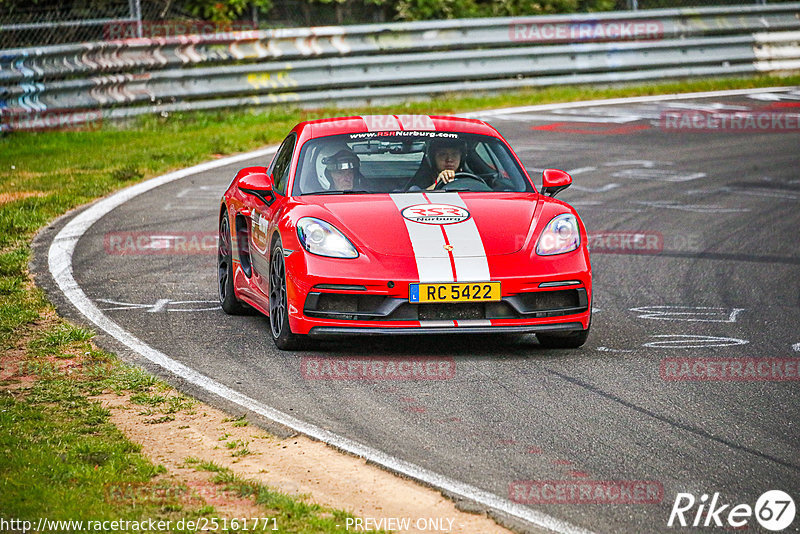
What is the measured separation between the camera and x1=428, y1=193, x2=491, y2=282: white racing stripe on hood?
272 inches

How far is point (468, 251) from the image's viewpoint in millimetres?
7043

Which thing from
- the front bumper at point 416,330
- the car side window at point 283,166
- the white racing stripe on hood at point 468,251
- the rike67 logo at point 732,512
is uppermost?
the car side window at point 283,166

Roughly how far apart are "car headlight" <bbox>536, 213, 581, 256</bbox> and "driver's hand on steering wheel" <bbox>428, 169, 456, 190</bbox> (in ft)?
3.07

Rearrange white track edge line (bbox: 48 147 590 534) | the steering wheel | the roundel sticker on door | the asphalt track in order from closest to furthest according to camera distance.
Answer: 1. white track edge line (bbox: 48 147 590 534)
2. the asphalt track
3. the roundel sticker on door
4. the steering wheel

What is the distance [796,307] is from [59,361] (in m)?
5.04

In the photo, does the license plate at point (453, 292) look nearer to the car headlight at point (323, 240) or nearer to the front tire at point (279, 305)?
the car headlight at point (323, 240)

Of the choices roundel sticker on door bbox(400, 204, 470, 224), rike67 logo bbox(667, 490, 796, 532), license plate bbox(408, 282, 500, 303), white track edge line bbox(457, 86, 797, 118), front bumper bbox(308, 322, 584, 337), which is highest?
roundel sticker on door bbox(400, 204, 470, 224)

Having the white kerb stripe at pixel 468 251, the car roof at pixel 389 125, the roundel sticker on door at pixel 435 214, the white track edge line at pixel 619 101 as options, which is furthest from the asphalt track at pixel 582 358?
the white track edge line at pixel 619 101

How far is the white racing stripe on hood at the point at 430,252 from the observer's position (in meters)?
6.88

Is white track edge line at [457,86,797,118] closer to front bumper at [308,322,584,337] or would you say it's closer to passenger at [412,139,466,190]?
passenger at [412,139,466,190]

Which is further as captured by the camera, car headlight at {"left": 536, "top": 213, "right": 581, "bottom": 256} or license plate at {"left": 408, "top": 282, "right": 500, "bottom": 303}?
car headlight at {"left": 536, "top": 213, "right": 581, "bottom": 256}

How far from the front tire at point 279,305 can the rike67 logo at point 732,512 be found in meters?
3.01

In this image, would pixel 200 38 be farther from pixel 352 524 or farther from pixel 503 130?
pixel 352 524

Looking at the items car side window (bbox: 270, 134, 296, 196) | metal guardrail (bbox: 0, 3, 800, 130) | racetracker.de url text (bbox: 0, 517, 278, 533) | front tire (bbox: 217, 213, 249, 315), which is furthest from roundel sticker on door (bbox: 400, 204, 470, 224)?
metal guardrail (bbox: 0, 3, 800, 130)
